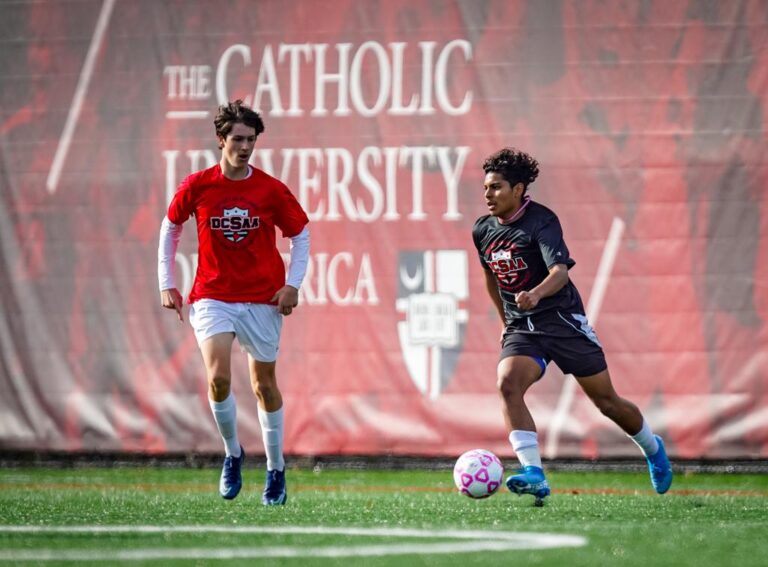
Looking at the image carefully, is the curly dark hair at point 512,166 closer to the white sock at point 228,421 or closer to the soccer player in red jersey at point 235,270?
the soccer player in red jersey at point 235,270

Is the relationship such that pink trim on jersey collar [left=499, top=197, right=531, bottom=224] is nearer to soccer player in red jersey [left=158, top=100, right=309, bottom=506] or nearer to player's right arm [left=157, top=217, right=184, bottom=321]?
soccer player in red jersey [left=158, top=100, right=309, bottom=506]

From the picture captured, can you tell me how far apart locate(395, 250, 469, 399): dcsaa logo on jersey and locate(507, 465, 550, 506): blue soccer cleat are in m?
3.21

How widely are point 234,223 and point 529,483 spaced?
1760 millimetres

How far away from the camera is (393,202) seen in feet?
30.1

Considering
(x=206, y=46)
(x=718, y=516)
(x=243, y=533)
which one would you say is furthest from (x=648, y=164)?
(x=243, y=533)

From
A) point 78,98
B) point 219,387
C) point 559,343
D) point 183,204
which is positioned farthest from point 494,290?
point 78,98

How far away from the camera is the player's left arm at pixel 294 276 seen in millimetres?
6129

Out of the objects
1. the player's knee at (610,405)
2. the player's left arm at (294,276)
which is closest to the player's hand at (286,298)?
the player's left arm at (294,276)

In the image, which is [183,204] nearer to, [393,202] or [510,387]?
[510,387]

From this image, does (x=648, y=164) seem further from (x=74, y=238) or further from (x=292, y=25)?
(x=74, y=238)

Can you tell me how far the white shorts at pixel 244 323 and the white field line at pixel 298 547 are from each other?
1459 millimetres

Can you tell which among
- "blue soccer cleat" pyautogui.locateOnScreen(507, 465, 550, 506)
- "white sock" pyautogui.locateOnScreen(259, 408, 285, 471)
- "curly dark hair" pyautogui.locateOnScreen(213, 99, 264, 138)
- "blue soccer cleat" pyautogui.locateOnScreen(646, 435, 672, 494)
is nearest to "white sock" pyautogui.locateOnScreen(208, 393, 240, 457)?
"white sock" pyautogui.locateOnScreen(259, 408, 285, 471)

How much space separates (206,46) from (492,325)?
280 cm

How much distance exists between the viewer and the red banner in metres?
8.77
